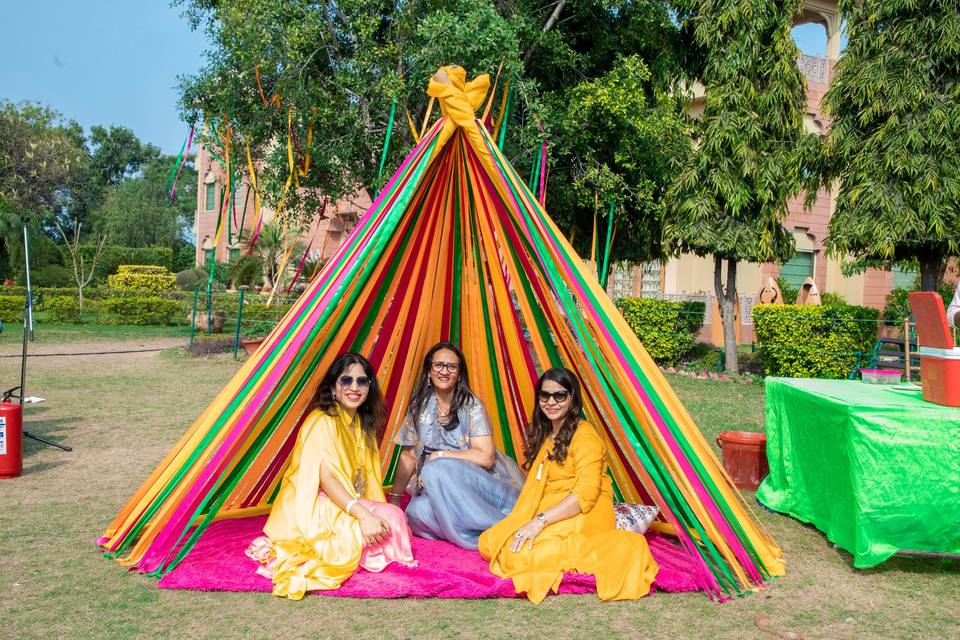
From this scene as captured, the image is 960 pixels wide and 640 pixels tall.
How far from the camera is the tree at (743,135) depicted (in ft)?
36.8

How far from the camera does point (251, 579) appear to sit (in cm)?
373

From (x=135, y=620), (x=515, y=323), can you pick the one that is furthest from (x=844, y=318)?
(x=135, y=620)

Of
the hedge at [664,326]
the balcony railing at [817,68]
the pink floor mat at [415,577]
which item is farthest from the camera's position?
the balcony railing at [817,68]

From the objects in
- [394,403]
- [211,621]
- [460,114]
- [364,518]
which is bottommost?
[211,621]

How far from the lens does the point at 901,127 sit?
34.3 feet

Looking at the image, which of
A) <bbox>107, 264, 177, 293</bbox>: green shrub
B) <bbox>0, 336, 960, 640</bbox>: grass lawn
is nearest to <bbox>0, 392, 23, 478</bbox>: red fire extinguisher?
<bbox>0, 336, 960, 640</bbox>: grass lawn

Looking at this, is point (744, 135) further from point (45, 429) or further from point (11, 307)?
point (11, 307)

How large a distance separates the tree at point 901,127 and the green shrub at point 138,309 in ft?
49.2

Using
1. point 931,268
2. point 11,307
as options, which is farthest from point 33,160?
point 931,268

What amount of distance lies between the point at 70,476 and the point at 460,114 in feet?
11.9

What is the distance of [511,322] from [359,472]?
1368 millimetres

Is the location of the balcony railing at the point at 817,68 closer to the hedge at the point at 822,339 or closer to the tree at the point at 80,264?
the hedge at the point at 822,339

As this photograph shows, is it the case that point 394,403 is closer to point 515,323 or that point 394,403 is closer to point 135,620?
point 515,323

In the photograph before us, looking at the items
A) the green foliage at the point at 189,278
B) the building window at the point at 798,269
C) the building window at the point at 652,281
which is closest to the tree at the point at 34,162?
the green foliage at the point at 189,278
